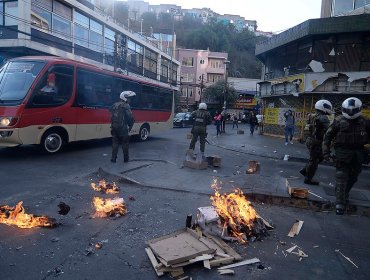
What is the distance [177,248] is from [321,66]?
59.6 feet

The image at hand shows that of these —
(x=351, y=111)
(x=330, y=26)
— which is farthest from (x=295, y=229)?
(x=330, y=26)

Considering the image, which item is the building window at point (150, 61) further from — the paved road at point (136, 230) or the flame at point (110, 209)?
the flame at point (110, 209)

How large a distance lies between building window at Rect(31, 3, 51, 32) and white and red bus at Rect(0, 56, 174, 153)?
919 cm

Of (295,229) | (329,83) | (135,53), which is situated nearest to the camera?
(295,229)

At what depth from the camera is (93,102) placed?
40.5 ft

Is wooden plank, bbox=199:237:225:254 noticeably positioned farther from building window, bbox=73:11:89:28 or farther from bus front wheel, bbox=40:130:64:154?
building window, bbox=73:11:89:28

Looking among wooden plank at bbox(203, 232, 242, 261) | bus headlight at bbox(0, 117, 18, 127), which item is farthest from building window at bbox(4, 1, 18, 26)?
wooden plank at bbox(203, 232, 242, 261)

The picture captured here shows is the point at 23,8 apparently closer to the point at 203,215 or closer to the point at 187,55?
Result: the point at 203,215

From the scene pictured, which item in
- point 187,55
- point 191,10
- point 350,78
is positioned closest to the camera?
point 350,78

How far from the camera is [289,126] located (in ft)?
57.3

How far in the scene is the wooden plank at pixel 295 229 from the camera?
4.68m

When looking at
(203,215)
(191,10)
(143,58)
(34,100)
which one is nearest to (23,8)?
(34,100)

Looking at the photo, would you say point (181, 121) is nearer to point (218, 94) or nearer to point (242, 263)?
point (218, 94)

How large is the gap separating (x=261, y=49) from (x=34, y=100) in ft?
65.6
